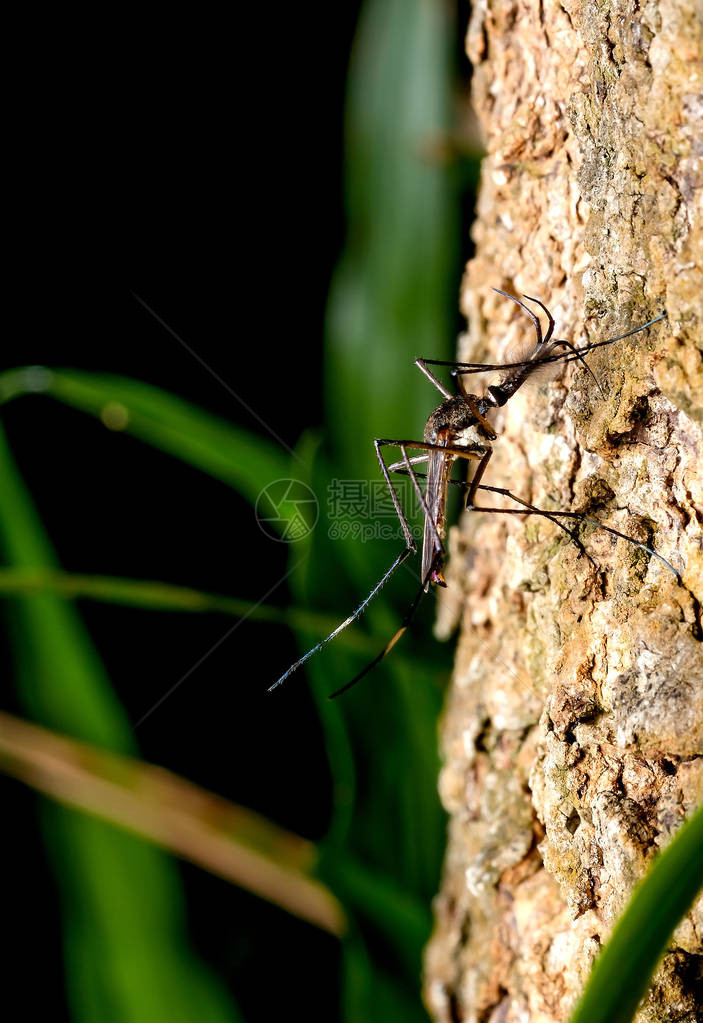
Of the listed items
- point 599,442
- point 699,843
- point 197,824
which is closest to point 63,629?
point 197,824

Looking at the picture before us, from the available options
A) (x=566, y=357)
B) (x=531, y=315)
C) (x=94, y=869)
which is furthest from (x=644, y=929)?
(x=94, y=869)

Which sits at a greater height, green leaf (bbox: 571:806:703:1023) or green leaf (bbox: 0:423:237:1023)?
green leaf (bbox: 571:806:703:1023)

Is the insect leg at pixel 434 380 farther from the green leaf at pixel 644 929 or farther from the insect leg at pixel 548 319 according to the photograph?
the green leaf at pixel 644 929

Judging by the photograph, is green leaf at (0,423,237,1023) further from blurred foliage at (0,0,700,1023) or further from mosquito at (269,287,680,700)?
mosquito at (269,287,680,700)

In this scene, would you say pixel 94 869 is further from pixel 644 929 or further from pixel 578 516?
pixel 644 929

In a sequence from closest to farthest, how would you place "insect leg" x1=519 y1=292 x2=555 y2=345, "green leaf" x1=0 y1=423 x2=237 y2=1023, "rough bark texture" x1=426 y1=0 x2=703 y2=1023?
"rough bark texture" x1=426 y1=0 x2=703 y2=1023, "insect leg" x1=519 y1=292 x2=555 y2=345, "green leaf" x1=0 y1=423 x2=237 y2=1023

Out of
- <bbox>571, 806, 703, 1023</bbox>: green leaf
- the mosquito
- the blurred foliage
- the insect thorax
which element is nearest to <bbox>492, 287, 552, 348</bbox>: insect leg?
the mosquito

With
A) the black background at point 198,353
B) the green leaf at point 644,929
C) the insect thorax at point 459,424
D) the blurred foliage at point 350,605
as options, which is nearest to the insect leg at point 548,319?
the insect thorax at point 459,424
